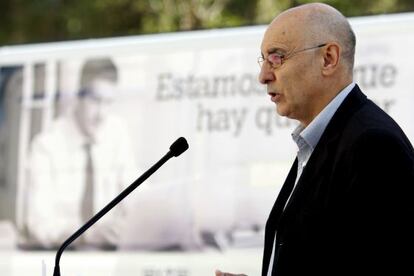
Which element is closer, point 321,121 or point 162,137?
point 321,121

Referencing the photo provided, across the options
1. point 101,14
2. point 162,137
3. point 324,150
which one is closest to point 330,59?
point 324,150

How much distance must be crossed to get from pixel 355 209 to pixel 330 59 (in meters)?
0.54

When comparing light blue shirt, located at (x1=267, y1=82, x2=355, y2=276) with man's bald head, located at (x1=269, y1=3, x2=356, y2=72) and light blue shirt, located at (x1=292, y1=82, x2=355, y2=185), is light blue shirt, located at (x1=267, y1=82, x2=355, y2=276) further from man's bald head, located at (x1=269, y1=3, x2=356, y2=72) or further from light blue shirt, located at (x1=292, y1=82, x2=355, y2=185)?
man's bald head, located at (x1=269, y1=3, x2=356, y2=72)

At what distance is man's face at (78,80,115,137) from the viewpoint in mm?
6336

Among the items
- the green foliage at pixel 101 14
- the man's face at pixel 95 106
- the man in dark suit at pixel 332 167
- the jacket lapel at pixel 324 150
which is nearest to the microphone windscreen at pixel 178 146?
the man in dark suit at pixel 332 167

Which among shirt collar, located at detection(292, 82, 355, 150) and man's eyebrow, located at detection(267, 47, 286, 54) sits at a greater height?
man's eyebrow, located at detection(267, 47, 286, 54)

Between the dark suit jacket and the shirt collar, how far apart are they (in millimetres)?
124

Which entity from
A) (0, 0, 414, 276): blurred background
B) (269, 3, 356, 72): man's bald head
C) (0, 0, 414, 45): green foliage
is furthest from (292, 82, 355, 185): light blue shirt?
(0, 0, 414, 45): green foliage

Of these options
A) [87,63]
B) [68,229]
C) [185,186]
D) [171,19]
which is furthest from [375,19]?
[171,19]

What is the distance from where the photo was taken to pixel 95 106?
638 centimetres

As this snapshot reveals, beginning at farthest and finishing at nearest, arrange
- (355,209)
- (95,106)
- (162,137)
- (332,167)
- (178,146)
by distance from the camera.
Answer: (95,106) < (162,137) < (178,146) < (332,167) < (355,209)

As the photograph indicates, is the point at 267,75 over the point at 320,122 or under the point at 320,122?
over

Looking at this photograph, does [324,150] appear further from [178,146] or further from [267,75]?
[178,146]

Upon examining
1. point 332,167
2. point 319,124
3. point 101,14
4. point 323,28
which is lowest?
point 332,167
